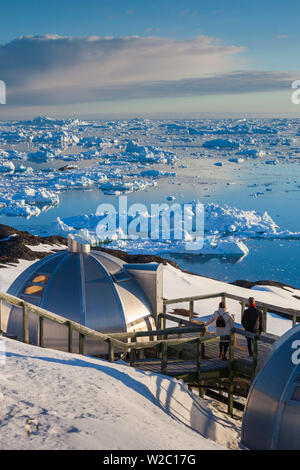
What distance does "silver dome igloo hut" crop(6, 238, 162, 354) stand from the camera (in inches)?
397

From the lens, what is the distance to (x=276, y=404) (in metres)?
6.73

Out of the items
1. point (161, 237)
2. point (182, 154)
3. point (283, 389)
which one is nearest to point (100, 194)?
point (161, 237)

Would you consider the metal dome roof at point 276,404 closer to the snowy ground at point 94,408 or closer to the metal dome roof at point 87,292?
the snowy ground at point 94,408

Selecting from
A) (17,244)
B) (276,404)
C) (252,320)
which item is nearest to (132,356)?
(252,320)

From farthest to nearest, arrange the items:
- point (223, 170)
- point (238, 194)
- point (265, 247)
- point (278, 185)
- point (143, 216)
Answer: point (223, 170) → point (278, 185) → point (238, 194) → point (143, 216) → point (265, 247)

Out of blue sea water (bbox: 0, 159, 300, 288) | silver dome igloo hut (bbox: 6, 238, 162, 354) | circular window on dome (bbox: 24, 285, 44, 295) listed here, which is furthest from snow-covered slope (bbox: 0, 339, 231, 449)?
blue sea water (bbox: 0, 159, 300, 288)

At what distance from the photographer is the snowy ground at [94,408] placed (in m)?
4.86

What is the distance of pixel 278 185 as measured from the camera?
6606 centimetres

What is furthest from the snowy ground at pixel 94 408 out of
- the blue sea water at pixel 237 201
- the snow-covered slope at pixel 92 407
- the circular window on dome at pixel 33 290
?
the blue sea water at pixel 237 201

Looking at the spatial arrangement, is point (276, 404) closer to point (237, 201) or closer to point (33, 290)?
point (33, 290)

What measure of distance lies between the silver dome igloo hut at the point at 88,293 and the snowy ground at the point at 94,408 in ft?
7.60

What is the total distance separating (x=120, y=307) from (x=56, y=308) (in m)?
1.35

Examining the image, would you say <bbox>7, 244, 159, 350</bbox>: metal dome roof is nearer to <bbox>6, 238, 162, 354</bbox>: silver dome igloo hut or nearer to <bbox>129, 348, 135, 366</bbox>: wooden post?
<bbox>6, 238, 162, 354</bbox>: silver dome igloo hut
